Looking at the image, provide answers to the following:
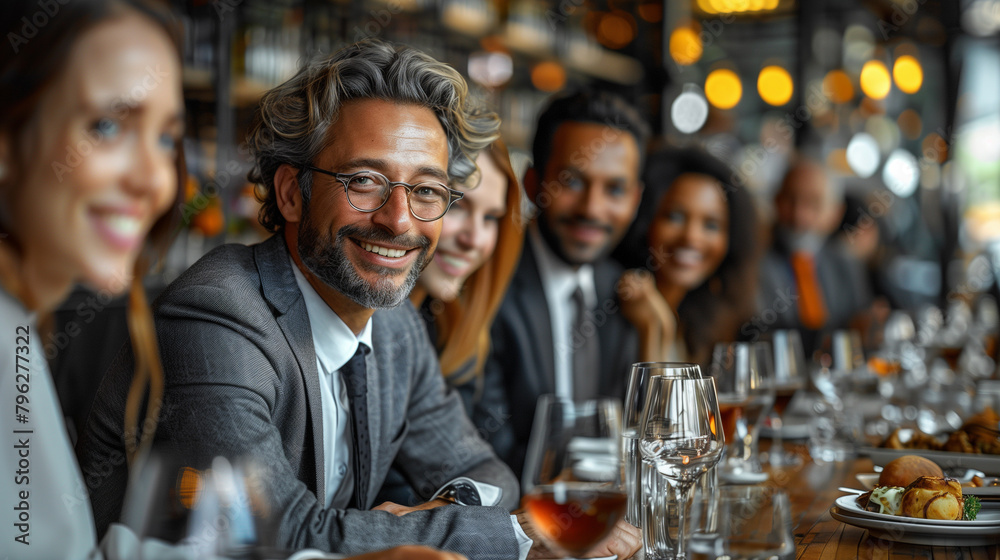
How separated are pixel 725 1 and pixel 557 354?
3.83 metres

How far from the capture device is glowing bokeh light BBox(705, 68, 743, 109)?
5.50m

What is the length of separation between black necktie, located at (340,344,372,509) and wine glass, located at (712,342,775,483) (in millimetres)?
611

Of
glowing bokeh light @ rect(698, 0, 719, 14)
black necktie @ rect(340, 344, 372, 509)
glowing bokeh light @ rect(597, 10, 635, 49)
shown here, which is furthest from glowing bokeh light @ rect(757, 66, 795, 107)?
black necktie @ rect(340, 344, 372, 509)

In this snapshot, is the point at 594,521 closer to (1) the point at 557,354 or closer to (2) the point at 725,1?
(1) the point at 557,354

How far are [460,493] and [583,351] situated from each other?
136cm

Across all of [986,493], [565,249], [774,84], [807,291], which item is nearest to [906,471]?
[986,493]

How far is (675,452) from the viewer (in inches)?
35.9

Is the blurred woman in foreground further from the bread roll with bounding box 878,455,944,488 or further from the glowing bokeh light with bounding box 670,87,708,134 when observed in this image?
the glowing bokeh light with bounding box 670,87,708,134

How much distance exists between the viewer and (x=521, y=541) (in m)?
1.01

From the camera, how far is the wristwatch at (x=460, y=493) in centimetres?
133

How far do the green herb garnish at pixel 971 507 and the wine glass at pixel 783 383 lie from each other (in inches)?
24.0

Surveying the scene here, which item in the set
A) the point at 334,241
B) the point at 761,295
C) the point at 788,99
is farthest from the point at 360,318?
the point at 788,99

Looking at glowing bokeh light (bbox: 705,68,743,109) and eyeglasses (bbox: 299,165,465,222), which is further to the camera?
glowing bokeh light (bbox: 705,68,743,109)

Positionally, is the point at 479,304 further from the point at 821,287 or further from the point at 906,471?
the point at 821,287
